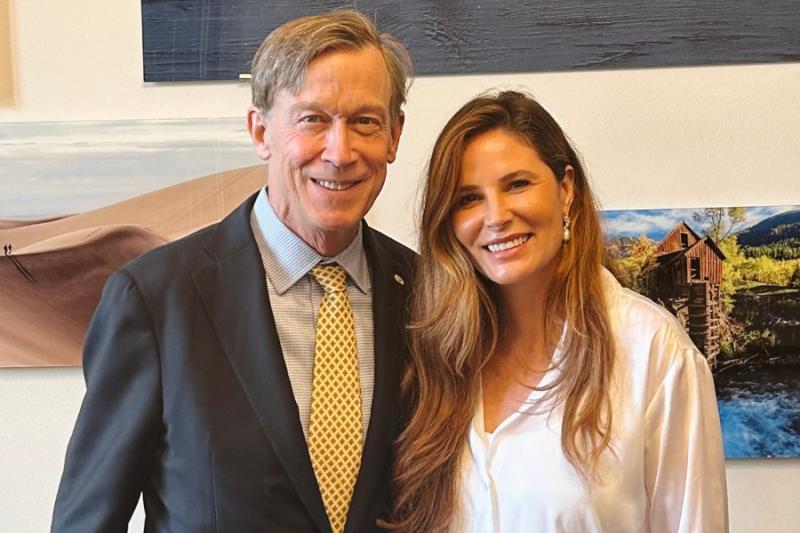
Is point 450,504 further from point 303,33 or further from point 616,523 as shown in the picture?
point 303,33

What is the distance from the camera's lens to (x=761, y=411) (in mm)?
2141

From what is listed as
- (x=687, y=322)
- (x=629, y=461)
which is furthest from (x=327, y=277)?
(x=687, y=322)

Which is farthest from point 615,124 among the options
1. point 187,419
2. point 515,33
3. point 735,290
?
point 187,419

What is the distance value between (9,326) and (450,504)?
1.37 meters

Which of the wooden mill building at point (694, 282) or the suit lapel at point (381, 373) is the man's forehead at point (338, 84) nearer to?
the suit lapel at point (381, 373)


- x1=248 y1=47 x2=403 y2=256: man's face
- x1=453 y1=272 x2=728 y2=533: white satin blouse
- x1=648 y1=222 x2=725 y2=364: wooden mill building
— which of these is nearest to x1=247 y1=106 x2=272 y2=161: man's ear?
x1=248 y1=47 x2=403 y2=256: man's face

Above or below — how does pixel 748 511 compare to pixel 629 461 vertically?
below

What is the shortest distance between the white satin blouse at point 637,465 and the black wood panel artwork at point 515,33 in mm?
922

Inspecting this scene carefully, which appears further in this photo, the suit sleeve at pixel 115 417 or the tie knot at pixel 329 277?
the tie knot at pixel 329 277

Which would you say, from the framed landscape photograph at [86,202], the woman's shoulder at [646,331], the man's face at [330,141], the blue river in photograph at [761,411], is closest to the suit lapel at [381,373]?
the man's face at [330,141]

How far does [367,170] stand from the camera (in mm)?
1464

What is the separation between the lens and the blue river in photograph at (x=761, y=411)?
6.98 ft

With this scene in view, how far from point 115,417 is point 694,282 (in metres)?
1.42

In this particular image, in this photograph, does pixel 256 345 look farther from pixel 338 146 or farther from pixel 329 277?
pixel 338 146
